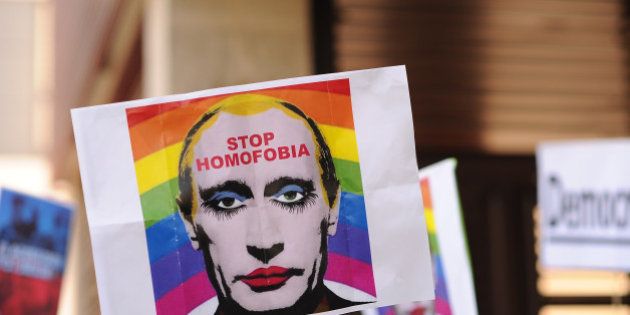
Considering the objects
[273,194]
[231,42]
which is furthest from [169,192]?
[231,42]

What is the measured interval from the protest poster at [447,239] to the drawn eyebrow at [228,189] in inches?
52.6

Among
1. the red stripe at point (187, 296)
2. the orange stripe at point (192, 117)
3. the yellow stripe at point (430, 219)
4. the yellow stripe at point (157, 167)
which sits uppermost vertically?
the orange stripe at point (192, 117)

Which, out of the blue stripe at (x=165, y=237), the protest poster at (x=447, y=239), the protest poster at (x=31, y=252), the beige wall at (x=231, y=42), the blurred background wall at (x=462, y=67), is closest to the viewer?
the blue stripe at (x=165, y=237)

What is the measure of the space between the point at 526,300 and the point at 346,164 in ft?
20.5

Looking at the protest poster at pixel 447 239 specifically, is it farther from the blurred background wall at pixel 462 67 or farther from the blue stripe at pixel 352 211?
the blurred background wall at pixel 462 67

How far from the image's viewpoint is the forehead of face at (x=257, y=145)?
268 centimetres

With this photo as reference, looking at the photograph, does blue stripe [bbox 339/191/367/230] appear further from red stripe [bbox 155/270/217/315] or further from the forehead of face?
red stripe [bbox 155/270/217/315]

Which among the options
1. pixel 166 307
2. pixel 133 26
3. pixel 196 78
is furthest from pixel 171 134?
pixel 133 26

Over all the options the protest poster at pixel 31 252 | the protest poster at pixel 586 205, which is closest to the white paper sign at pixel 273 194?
the protest poster at pixel 31 252

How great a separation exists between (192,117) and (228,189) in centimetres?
18

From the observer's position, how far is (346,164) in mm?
2682

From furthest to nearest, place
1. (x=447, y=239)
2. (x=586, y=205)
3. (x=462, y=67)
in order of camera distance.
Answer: (x=462, y=67)
(x=586, y=205)
(x=447, y=239)

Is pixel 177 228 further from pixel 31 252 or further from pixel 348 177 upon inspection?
pixel 31 252

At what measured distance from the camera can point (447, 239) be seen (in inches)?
156
